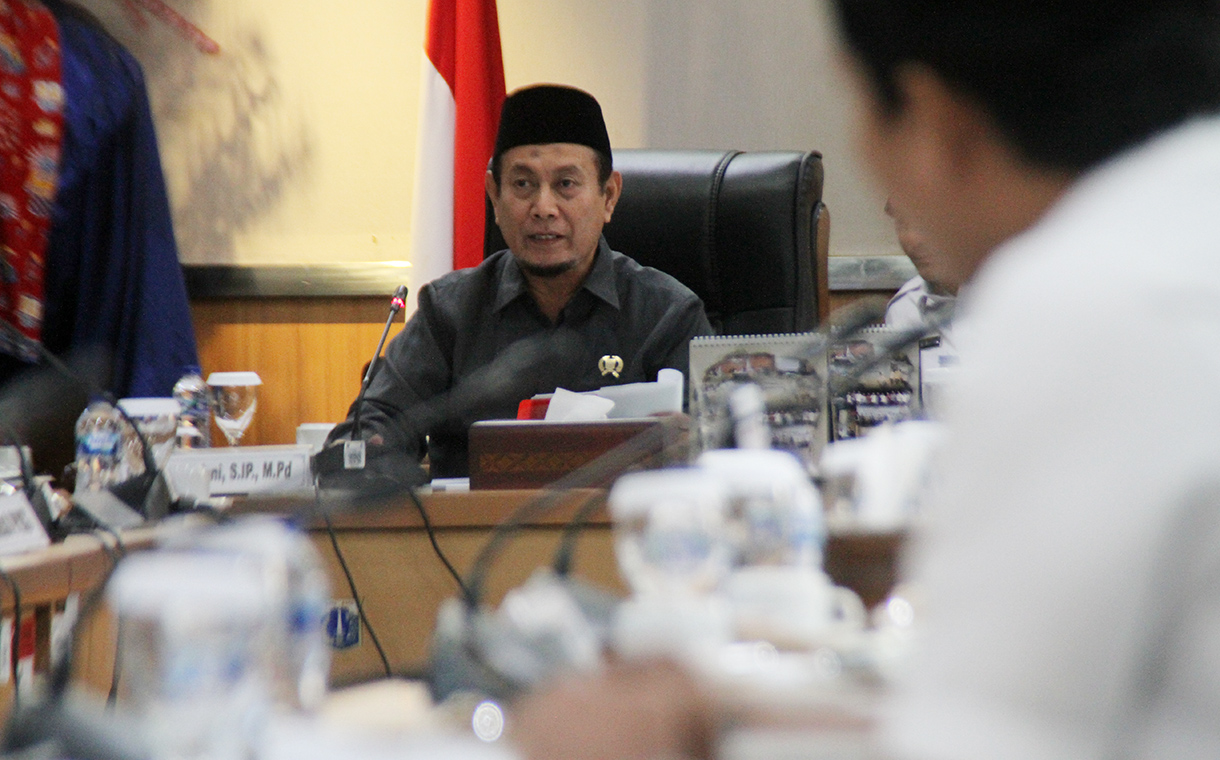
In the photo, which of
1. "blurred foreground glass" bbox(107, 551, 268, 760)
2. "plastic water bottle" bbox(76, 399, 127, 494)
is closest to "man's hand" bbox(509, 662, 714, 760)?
"blurred foreground glass" bbox(107, 551, 268, 760)

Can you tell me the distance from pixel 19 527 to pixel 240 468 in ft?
0.90

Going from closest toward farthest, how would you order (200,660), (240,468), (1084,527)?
(1084,527)
(200,660)
(240,468)

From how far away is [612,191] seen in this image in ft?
6.87

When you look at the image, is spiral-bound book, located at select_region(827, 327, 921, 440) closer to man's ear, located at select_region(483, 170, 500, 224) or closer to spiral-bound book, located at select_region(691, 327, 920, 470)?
spiral-bound book, located at select_region(691, 327, 920, 470)

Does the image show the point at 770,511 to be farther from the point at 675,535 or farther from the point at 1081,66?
the point at 1081,66

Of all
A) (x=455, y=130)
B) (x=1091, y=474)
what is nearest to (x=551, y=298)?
(x=455, y=130)

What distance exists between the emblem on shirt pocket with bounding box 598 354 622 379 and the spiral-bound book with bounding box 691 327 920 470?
40.2 inches

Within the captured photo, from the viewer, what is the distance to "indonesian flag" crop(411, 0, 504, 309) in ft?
8.23

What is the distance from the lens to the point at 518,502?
1068mm

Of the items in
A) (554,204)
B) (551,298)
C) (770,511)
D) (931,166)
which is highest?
(554,204)

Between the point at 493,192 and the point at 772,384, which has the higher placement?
the point at 493,192

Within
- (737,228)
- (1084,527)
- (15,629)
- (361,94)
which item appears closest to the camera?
(1084,527)

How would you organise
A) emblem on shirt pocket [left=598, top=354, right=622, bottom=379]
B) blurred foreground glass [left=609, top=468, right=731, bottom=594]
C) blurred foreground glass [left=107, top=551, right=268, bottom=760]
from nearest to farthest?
1. blurred foreground glass [left=107, top=551, right=268, bottom=760]
2. blurred foreground glass [left=609, top=468, right=731, bottom=594]
3. emblem on shirt pocket [left=598, top=354, right=622, bottom=379]

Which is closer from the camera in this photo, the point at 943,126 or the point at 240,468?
the point at 943,126
